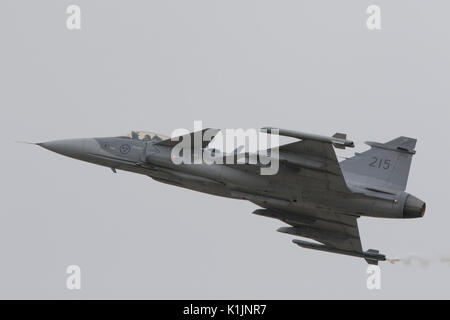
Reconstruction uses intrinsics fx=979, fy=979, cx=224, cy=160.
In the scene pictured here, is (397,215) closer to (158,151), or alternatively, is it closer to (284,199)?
(284,199)

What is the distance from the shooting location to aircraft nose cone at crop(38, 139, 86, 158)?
96.7ft

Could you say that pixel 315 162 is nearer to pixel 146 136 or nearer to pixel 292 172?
pixel 292 172

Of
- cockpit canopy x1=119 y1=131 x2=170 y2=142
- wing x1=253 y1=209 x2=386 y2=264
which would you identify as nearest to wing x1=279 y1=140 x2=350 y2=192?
wing x1=253 y1=209 x2=386 y2=264

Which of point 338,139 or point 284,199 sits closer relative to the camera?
point 338,139

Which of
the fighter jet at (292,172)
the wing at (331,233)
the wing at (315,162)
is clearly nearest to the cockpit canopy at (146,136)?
the fighter jet at (292,172)

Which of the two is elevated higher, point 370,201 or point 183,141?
point 183,141

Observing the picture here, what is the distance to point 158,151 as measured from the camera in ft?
94.4

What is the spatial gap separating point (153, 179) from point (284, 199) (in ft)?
13.2

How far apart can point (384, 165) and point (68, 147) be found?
9.43m

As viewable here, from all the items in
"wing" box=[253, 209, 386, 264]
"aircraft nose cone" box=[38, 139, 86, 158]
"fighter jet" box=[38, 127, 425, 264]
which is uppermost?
"aircraft nose cone" box=[38, 139, 86, 158]

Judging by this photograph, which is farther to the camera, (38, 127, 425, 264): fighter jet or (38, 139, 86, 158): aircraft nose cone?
(38, 139, 86, 158): aircraft nose cone

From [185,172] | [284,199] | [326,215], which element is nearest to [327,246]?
[326,215]

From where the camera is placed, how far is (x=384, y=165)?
2859cm

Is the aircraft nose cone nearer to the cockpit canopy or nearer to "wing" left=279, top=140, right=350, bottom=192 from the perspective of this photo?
the cockpit canopy
